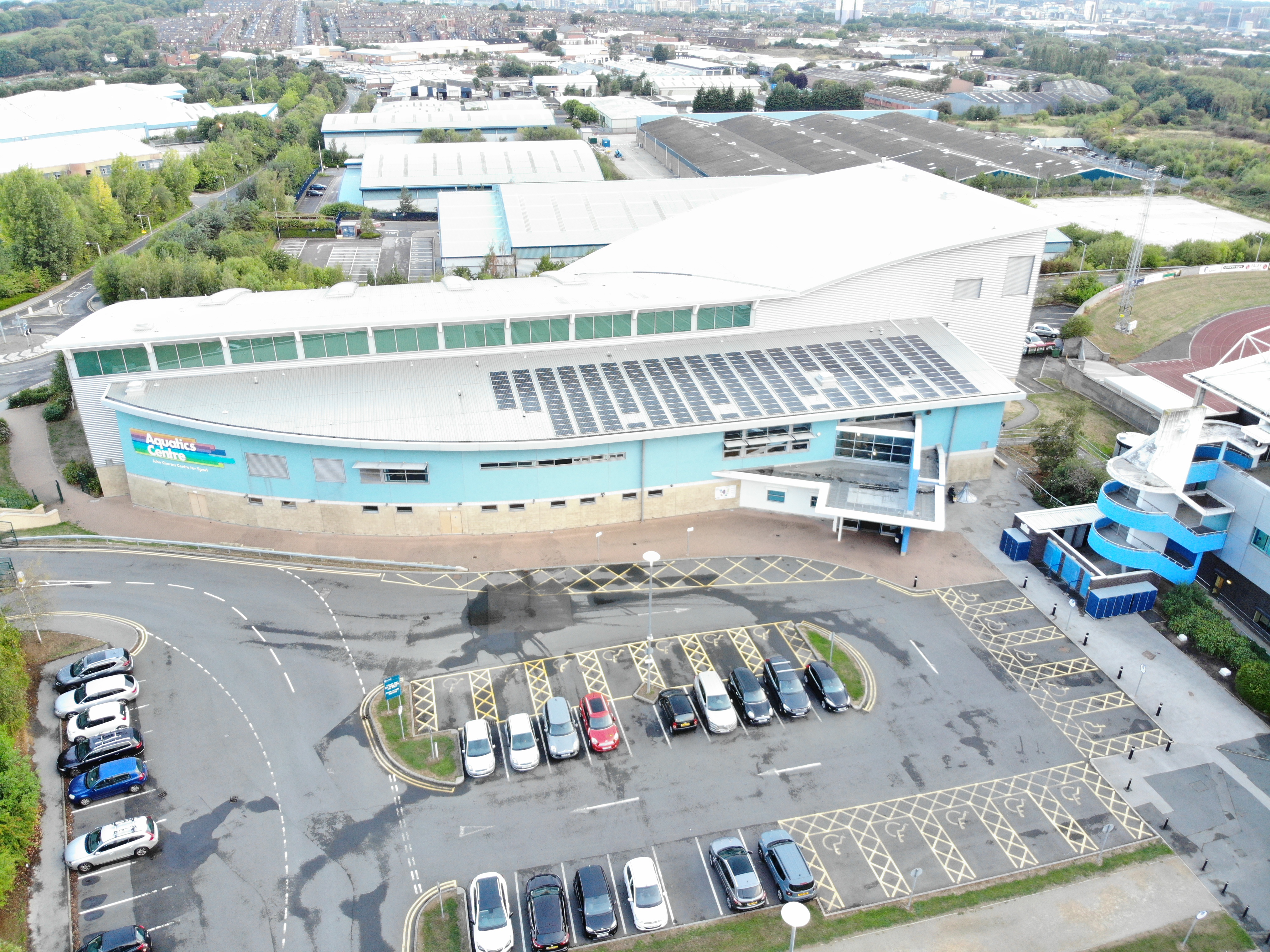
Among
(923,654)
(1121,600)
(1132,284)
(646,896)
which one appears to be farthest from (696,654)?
(1132,284)

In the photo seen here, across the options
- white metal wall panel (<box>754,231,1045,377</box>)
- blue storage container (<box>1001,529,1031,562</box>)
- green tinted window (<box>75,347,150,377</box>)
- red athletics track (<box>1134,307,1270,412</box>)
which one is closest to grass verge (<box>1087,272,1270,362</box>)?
red athletics track (<box>1134,307,1270,412</box>)

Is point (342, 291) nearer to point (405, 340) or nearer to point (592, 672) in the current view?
point (405, 340)

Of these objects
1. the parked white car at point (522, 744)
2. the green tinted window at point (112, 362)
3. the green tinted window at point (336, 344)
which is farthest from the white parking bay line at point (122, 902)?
the green tinted window at point (112, 362)

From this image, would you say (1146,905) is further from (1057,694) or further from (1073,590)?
(1073,590)

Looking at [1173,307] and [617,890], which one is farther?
[1173,307]

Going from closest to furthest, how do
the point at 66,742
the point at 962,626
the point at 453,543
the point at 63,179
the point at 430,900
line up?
the point at 430,900, the point at 66,742, the point at 962,626, the point at 453,543, the point at 63,179


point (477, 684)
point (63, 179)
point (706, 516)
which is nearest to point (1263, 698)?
point (706, 516)
